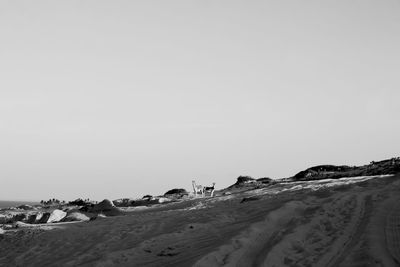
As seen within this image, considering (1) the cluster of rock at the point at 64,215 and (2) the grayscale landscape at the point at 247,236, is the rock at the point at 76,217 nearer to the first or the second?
(1) the cluster of rock at the point at 64,215

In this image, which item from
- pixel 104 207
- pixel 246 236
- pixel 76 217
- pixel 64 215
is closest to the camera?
pixel 246 236

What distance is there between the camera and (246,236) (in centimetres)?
855

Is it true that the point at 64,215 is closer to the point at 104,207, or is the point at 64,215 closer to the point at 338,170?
the point at 104,207

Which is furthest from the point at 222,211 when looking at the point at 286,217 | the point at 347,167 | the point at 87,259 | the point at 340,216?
the point at 347,167

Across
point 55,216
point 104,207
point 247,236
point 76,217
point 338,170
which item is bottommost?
point 247,236

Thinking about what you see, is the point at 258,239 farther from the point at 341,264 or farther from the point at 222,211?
the point at 222,211

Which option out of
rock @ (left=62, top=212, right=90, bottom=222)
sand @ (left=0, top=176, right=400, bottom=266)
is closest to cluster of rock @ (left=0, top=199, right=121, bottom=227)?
rock @ (left=62, top=212, right=90, bottom=222)

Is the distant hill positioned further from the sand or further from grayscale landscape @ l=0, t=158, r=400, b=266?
the sand

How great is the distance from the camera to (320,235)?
331 inches

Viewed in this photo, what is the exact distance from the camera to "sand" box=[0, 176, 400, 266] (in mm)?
7270

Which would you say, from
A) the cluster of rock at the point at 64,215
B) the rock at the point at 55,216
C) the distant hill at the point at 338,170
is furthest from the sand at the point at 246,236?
the distant hill at the point at 338,170

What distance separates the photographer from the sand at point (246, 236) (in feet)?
23.9

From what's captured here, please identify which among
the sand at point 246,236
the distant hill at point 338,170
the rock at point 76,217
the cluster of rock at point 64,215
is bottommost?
the sand at point 246,236

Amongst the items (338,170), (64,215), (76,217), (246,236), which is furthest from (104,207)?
(338,170)
